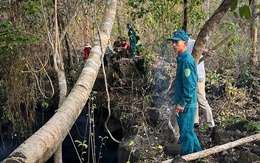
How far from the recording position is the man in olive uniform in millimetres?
3424

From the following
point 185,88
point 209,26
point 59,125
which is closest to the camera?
point 59,125

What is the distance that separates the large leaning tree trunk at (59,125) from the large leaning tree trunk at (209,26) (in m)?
1.48

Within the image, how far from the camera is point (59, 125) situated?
5.68ft

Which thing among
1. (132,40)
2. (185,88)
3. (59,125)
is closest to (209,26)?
(185,88)

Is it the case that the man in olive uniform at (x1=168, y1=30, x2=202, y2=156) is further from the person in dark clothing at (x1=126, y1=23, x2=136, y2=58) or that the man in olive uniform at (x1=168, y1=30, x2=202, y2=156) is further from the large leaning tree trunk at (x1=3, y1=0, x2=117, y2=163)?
the person in dark clothing at (x1=126, y1=23, x2=136, y2=58)

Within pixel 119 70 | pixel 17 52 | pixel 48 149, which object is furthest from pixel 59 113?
pixel 119 70

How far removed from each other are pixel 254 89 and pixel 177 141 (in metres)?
3.52

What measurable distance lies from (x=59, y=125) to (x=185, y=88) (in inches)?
79.4

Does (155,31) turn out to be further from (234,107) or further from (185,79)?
(185,79)

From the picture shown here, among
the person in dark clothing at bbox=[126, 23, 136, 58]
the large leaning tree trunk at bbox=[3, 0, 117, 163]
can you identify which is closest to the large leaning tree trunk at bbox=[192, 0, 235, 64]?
the large leaning tree trunk at bbox=[3, 0, 117, 163]

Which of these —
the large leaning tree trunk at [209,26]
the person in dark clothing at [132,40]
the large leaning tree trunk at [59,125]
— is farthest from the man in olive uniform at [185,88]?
the person in dark clothing at [132,40]

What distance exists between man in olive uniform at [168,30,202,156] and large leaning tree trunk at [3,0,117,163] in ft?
3.35

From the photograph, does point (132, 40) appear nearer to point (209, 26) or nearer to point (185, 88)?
point (209, 26)

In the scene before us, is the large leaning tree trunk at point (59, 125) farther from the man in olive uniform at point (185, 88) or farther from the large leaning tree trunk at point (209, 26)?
the large leaning tree trunk at point (209, 26)
